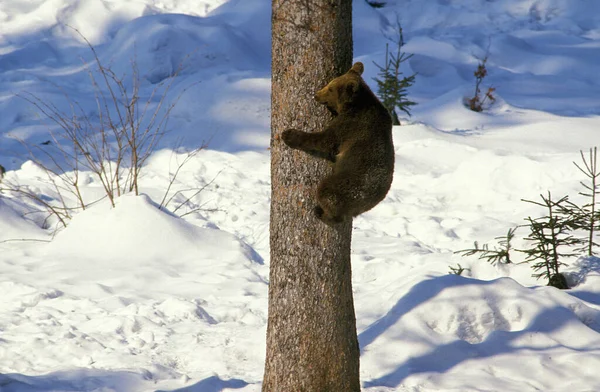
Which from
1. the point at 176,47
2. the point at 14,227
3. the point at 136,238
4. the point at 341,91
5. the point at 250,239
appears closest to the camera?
the point at 341,91

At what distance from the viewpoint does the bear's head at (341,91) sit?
8.16 ft

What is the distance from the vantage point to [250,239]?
6930mm

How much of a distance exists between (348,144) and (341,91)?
225mm

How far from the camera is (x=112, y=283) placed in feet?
17.7

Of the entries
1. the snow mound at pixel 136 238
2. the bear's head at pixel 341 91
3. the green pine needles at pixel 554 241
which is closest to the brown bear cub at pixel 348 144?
the bear's head at pixel 341 91

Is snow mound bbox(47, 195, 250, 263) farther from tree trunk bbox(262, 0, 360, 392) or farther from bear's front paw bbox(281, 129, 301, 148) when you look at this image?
bear's front paw bbox(281, 129, 301, 148)

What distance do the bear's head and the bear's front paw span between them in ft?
0.61

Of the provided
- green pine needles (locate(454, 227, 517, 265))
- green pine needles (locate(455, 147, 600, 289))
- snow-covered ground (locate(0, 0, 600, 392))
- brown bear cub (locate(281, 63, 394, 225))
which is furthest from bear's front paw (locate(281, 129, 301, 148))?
green pine needles (locate(454, 227, 517, 265))

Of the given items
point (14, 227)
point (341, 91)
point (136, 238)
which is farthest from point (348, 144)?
point (14, 227)

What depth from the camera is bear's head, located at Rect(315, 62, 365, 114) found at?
2488 mm

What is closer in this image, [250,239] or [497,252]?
[497,252]

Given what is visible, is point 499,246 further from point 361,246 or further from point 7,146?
point 7,146

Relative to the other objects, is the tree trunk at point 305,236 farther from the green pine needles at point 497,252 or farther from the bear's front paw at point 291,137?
the green pine needles at point 497,252

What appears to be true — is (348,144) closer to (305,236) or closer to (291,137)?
(291,137)
